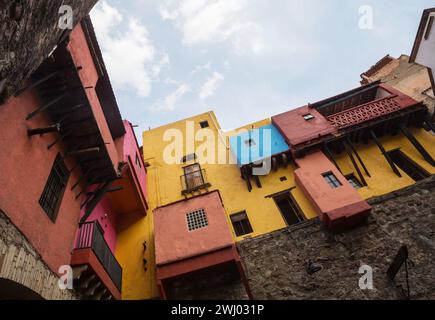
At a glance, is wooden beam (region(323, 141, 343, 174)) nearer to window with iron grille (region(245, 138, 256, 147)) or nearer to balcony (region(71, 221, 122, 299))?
window with iron grille (region(245, 138, 256, 147))

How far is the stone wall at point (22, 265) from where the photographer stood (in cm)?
573

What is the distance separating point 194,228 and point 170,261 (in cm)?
178

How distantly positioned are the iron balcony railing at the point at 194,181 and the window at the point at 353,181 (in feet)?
25.9

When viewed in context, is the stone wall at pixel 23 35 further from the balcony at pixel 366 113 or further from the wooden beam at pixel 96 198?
the balcony at pixel 366 113

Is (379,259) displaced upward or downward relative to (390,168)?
downward

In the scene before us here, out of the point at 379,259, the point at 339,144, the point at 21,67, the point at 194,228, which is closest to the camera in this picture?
the point at 21,67

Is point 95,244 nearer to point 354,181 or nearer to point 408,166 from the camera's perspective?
point 354,181

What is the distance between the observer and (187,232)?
12.0 meters

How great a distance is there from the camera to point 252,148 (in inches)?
652

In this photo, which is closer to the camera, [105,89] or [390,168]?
[105,89]
